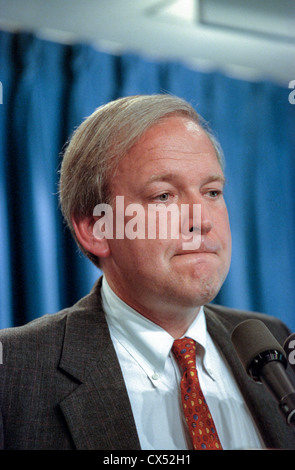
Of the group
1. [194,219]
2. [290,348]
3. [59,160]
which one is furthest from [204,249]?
[59,160]

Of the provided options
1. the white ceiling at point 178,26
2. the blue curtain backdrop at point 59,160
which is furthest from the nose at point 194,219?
the white ceiling at point 178,26

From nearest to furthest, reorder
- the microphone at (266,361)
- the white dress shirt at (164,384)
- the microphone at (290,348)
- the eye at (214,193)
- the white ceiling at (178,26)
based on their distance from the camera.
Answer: the microphone at (266,361), the microphone at (290,348), the white dress shirt at (164,384), the eye at (214,193), the white ceiling at (178,26)

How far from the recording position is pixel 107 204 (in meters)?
1.33

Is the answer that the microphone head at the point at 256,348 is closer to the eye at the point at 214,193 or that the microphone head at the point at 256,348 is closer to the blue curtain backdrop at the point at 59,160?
the eye at the point at 214,193

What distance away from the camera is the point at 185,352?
4.18ft

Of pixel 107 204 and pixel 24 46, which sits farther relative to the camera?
pixel 24 46

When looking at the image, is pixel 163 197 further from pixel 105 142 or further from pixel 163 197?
pixel 105 142

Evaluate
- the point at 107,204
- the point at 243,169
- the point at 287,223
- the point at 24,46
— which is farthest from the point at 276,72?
the point at 107,204

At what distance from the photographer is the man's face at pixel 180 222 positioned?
3.84 feet

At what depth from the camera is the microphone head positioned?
90 centimetres

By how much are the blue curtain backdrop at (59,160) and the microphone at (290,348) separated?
1.37m
